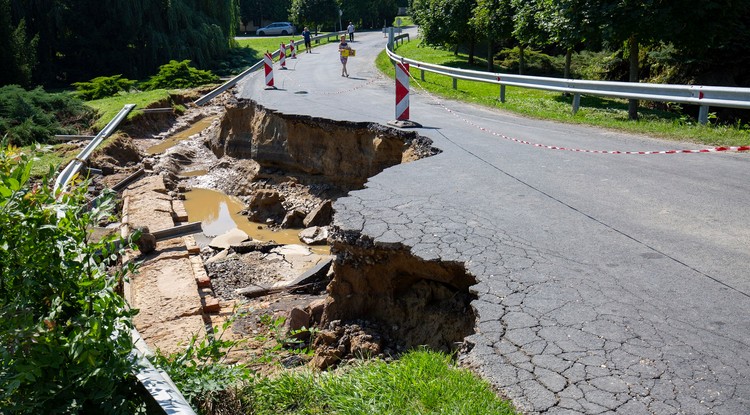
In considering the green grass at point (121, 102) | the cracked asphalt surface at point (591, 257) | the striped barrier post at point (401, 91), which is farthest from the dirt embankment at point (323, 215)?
the green grass at point (121, 102)

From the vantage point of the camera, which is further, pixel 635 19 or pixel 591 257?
pixel 635 19

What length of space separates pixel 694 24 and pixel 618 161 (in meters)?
8.24

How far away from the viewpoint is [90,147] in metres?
17.1

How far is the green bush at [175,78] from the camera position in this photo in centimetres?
2781

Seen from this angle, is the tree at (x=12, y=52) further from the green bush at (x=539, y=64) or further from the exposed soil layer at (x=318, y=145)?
the green bush at (x=539, y=64)

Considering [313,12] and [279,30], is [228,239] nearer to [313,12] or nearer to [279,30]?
[313,12]

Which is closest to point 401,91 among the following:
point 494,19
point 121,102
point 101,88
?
point 121,102

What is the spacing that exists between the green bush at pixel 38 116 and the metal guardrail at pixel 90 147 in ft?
3.90

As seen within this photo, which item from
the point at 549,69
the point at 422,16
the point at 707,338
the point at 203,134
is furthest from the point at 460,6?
the point at 707,338

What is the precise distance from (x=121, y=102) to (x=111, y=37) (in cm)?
1002

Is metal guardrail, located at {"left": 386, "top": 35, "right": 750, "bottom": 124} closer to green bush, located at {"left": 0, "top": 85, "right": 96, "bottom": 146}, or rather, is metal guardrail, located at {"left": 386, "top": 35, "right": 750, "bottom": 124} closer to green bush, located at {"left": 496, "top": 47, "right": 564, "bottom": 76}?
green bush, located at {"left": 496, "top": 47, "right": 564, "bottom": 76}

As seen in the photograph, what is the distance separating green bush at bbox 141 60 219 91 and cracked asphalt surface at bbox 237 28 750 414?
1947cm

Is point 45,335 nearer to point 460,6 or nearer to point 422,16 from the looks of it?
point 460,6

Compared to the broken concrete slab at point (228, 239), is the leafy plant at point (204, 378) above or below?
above
